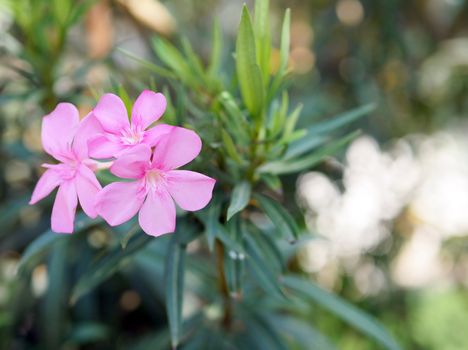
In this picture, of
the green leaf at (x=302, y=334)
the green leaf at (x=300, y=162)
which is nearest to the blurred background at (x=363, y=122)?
the green leaf at (x=302, y=334)

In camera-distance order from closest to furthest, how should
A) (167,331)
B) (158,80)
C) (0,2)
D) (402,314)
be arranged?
(0,2)
(167,331)
(158,80)
(402,314)

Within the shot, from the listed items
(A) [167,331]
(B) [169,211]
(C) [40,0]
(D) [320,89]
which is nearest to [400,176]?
(D) [320,89]

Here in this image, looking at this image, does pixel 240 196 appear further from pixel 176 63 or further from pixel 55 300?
pixel 55 300

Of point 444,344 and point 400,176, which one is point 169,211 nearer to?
point 400,176

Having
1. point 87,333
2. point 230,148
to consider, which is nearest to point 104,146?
point 230,148

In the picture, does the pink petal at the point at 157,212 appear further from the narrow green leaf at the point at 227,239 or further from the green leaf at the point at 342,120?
the green leaf at the point at 342,120

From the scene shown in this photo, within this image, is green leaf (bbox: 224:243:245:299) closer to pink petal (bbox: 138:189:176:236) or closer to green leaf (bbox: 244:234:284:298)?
green leaf (bbox: 244:234:284:298)

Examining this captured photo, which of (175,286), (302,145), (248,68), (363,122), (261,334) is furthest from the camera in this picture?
(363,122)
